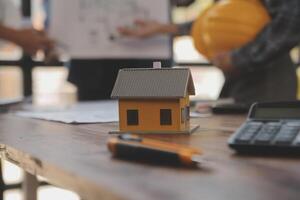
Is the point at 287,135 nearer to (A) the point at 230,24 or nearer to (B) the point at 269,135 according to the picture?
(B) the point at 269,135

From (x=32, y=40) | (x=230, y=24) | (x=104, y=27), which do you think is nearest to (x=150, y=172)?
(x=230, y=24)

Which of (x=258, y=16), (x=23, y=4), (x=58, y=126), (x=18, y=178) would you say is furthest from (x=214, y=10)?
(x=18, y=178)

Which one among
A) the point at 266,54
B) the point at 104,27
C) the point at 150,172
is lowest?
the point at 150,172

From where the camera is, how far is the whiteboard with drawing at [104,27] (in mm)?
1496

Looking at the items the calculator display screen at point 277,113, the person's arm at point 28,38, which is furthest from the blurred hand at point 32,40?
the calculator display screen at point 277,113

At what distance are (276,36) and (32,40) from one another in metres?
0.73

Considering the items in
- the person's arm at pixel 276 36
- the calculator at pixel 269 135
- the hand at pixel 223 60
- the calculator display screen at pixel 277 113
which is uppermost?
the person's arm at pixel 276 36

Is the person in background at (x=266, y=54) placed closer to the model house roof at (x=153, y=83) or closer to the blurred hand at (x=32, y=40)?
→ the blurred hand at (x=32, y=40)

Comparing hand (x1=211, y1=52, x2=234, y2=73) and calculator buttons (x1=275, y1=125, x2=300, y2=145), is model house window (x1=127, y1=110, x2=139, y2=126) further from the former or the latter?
hand (x1=211, y1=52, x2=234, y2=73)

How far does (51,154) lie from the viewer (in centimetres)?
52

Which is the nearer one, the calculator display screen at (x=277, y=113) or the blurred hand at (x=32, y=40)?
the calculator display screen at (x=277, y=113)

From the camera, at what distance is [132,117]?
26.9 inches

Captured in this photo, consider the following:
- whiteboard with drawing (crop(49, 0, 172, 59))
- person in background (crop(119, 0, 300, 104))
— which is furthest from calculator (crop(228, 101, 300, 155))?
whiteboard with drawing (crop(49, 0, 172, 59))

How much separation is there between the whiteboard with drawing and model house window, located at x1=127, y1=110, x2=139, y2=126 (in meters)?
0.86
